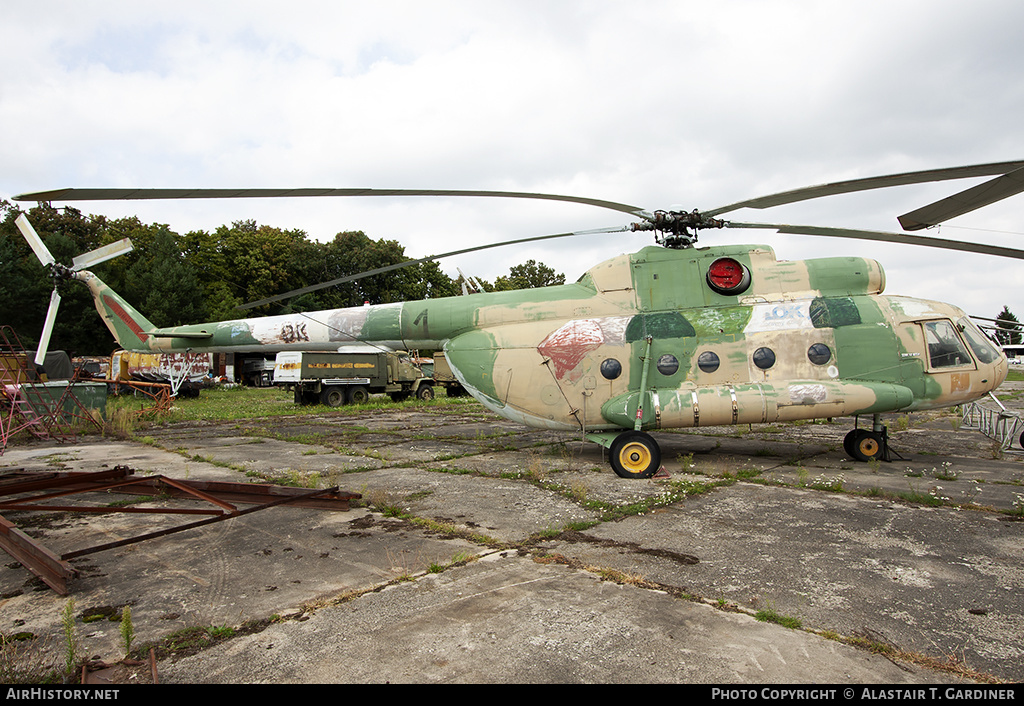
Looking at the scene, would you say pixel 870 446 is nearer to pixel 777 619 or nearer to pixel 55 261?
pixel 777 619

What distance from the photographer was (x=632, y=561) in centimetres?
459

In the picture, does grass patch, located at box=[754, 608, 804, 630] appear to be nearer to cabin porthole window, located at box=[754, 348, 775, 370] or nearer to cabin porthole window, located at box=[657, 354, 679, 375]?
cabin porthole window, located at box=[657, 354, 679, 375]

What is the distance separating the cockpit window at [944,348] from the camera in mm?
8531

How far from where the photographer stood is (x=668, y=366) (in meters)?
8.75

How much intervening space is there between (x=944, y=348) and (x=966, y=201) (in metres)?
2.74

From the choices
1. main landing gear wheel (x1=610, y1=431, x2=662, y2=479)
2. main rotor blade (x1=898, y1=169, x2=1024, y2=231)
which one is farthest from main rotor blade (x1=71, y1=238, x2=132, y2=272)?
main rotor blade (x1=898, y1=169, x2=1024, y2=231)

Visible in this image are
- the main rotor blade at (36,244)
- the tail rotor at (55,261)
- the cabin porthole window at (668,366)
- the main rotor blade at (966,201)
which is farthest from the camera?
the tail rotor at (55,261)

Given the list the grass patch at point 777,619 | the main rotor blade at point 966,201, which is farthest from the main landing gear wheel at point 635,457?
the main rotor blade at point 966,201

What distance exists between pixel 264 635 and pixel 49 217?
59403 mm

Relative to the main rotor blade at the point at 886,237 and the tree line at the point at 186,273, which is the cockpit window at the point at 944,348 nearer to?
the main rotor blade at the point at 886,237

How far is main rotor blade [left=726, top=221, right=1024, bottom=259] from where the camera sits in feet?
24.8

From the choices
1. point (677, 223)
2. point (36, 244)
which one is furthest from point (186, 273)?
point (677, 223)

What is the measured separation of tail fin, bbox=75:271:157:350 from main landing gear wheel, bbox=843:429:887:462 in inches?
535

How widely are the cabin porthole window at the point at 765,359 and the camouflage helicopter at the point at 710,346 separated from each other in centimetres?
2
